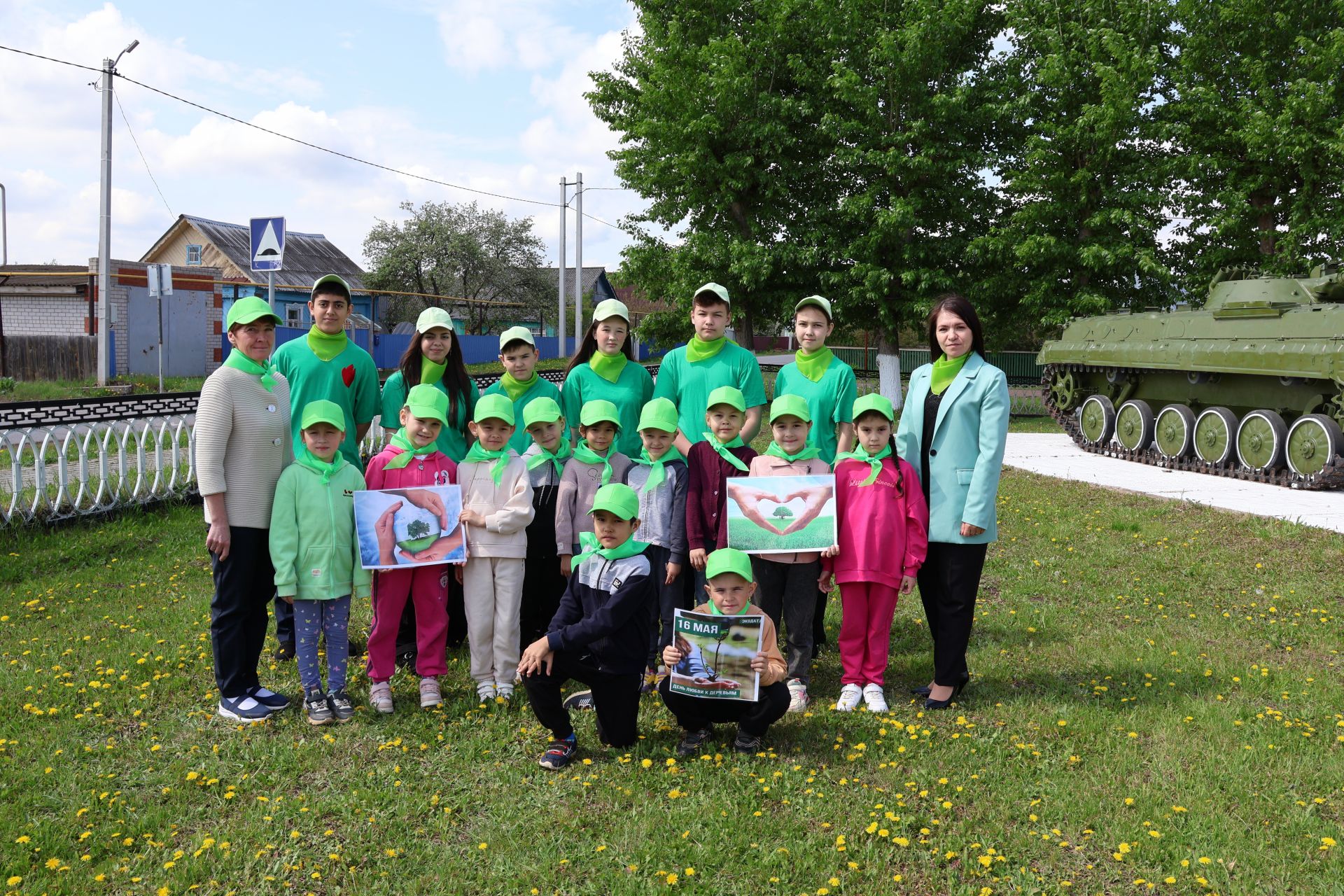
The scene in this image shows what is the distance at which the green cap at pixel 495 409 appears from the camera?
197 inches

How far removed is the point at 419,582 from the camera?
16.6 ft

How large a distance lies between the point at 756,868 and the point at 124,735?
3139 mm

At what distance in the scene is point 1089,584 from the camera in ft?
24.6

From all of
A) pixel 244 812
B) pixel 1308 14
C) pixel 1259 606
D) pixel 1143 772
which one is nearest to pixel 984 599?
pixel 1259 606

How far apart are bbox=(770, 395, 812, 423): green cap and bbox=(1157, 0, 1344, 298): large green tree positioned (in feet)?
57.2

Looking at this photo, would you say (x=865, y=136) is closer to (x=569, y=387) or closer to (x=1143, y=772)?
(x=569, y=387)

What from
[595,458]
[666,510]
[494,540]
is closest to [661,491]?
[666,510]

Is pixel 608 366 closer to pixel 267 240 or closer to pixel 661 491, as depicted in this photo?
pixel 661 491

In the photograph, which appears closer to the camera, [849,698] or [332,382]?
[849,698]

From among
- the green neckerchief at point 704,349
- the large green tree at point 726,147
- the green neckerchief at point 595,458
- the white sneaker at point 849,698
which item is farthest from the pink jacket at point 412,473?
the large green tree at point 726,147

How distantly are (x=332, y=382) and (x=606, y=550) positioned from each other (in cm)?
206

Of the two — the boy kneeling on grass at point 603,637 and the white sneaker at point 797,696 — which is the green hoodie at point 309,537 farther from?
the white sneaker at point 797,696

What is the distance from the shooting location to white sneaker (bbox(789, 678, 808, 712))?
4957 millimetres

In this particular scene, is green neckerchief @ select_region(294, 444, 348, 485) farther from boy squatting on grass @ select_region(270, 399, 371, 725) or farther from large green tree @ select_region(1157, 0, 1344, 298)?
large green tree @ select_region(1157, 0, 1344, 298)
